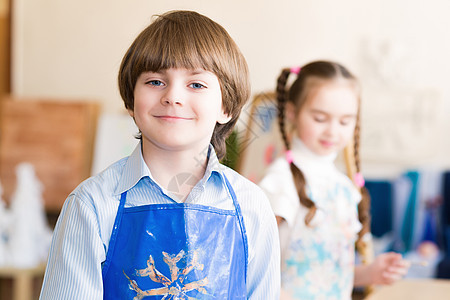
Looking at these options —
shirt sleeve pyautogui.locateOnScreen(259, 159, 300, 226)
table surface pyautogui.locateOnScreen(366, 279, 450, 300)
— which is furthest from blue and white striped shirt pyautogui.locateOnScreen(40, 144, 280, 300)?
table surface pyautogui.locateOnScreen(366, 279, 450, 300)

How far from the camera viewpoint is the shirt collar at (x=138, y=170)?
882 millimetres

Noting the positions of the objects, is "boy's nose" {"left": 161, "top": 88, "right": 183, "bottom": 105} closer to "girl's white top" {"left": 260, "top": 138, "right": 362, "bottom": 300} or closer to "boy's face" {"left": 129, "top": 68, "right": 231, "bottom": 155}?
"boy's face" {"left": 129, "top": 68, "right": 231, "bottom": 155}

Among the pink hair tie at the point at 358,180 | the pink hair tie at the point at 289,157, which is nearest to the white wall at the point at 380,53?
the pink hair tie at the point at 358,180

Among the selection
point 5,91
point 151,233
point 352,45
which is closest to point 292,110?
point 151,233

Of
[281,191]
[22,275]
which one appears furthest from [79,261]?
[22,275]

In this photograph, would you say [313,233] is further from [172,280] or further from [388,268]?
[172,280]

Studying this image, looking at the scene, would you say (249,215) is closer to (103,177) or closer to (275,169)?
(103,177)

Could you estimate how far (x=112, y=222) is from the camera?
0.86 meters

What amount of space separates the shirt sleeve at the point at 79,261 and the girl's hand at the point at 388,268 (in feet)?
2.75

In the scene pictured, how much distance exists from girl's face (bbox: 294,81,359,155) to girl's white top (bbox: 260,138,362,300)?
56 mm

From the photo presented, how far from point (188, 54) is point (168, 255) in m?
0.29

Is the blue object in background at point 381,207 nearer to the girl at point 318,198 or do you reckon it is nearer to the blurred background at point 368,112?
the blurred background at point 368,112

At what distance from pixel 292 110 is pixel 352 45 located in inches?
87.8

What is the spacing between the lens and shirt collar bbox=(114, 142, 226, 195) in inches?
34.7
